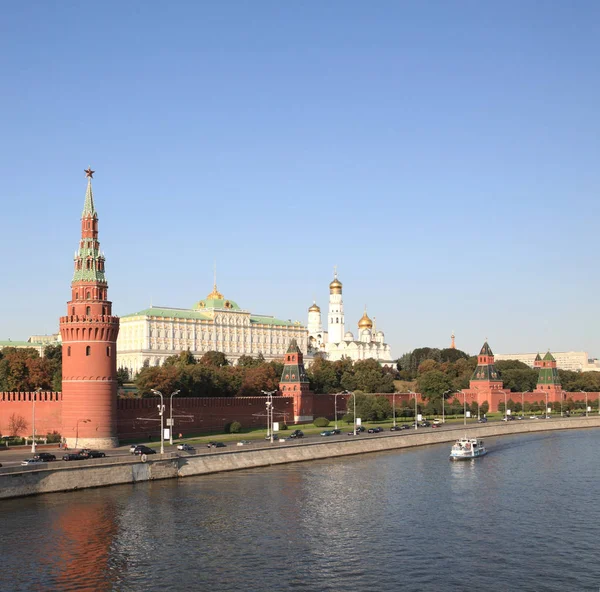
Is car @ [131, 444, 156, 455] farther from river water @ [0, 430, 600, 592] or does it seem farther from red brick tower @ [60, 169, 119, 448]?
red brick tower @ [60, 169, 119, 448]

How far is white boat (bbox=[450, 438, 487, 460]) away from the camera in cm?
8250

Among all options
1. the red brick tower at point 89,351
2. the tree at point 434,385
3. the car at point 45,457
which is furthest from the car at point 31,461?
the tree at point 434,385

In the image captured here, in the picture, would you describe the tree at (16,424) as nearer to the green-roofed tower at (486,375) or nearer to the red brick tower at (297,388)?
the red brick tower at (297,388)

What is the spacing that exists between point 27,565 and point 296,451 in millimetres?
40198

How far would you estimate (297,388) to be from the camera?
123 meters

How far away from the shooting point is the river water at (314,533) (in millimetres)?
38938

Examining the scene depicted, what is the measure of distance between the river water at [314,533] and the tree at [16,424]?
1039 inches

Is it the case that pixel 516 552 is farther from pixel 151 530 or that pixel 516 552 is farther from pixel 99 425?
pixel 99 425

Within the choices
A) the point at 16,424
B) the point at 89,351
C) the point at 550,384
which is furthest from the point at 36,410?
the point at 550,384

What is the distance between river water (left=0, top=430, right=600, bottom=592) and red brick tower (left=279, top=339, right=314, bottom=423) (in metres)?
48.1

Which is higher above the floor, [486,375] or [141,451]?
[486,375]

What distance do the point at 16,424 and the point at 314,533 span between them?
48.0 meters

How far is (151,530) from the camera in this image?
48219mm

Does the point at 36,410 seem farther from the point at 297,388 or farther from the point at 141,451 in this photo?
the point at 297,388
